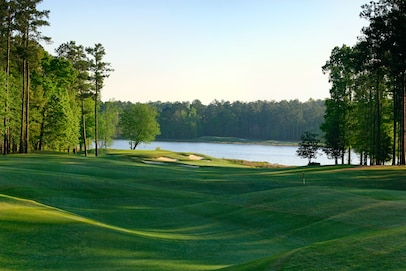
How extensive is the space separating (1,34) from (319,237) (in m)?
52.4

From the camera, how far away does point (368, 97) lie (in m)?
63.9

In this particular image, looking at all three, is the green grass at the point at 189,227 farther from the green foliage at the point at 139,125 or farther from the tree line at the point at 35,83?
the green foliage at the point at 139,125

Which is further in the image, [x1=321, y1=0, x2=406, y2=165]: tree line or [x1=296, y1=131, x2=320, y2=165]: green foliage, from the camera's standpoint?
[x1=296, y1=131, x2=320, y2=165]: green foliage

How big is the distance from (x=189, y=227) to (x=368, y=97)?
5032 cm

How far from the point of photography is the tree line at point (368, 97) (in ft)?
151

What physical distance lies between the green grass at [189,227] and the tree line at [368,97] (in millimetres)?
18184

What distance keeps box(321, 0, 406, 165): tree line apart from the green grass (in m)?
18.2

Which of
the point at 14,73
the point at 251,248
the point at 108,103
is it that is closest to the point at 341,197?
the point at 251,248

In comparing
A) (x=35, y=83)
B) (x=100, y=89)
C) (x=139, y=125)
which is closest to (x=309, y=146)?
(x=100, y=89)

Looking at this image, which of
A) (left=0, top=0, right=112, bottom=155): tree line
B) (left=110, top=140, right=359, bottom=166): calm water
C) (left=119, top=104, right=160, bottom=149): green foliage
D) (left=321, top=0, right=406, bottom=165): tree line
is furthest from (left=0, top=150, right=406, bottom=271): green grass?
(left=119, top=104, right=160, bottom=149): green foliage

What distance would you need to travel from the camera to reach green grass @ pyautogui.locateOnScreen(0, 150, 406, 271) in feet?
39.1

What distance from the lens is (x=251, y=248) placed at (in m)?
16.8

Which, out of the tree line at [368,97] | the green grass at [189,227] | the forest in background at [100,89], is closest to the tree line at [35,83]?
the forest in background at [100,89]

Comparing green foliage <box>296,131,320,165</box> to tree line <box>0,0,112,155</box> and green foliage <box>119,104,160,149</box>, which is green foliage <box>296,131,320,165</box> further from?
green foliage <box>119,104,160,149</box>
